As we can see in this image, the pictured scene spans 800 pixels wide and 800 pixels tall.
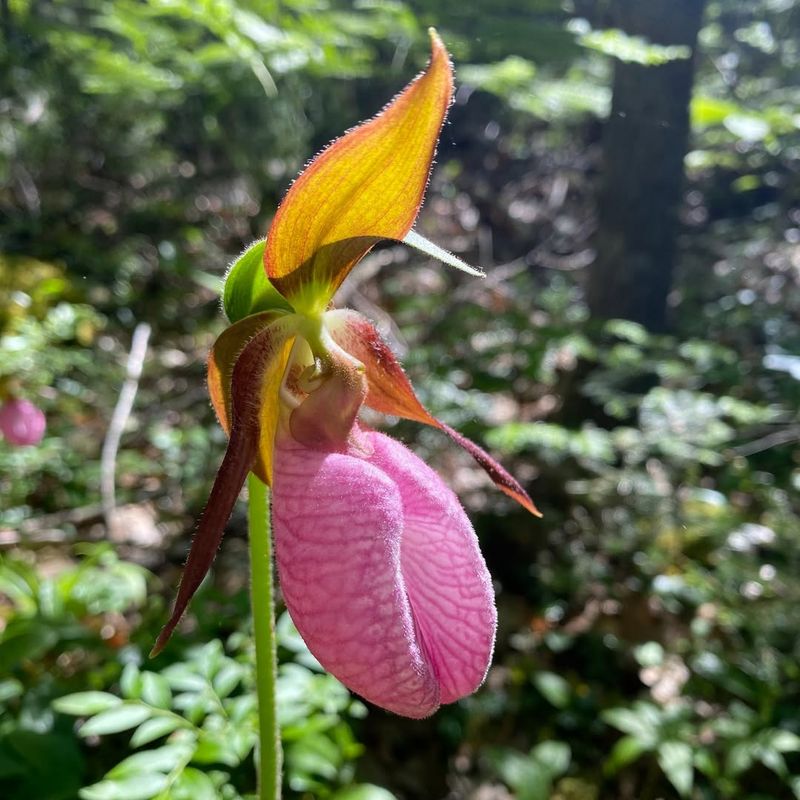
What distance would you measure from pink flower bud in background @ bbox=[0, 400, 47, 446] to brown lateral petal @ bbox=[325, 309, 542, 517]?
4.83 feet

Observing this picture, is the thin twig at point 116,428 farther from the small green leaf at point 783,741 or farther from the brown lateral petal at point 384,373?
the small green leaf at point 783,741

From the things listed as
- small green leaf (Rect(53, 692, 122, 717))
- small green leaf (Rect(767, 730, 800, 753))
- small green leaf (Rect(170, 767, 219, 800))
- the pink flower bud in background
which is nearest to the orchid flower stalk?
small green leaf (Rect(170, 767, 219, 800))

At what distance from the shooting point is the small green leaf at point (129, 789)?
30.3 inches

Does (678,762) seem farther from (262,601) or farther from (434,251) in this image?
(434,251)

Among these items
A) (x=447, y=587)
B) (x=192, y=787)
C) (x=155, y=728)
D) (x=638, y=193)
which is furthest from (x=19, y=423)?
(x=638, y=193)

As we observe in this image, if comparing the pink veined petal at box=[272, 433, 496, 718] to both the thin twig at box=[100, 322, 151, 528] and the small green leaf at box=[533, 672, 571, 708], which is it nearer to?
the small green leaf at box=[533, 672, 571, 708]

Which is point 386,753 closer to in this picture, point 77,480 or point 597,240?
point 77,480

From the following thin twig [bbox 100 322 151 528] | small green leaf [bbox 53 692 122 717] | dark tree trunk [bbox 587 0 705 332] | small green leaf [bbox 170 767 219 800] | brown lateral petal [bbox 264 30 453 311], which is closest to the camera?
brown lateral petal [bbox 264 30 453 311]

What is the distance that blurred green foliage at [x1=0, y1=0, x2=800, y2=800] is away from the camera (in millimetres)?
1166

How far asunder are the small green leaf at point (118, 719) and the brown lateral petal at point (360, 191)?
64cm

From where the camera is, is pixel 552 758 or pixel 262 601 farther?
pixel 552 758

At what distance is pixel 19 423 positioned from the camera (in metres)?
1.76

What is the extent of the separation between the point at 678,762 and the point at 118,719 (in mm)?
1034

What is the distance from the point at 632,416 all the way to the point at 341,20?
65.3 inches
